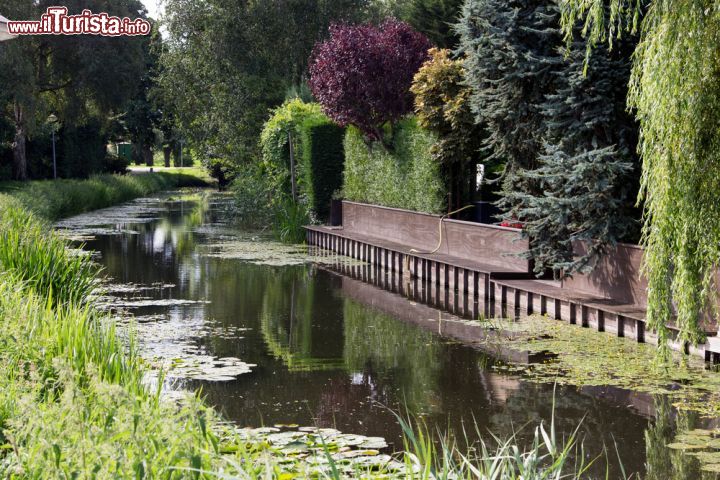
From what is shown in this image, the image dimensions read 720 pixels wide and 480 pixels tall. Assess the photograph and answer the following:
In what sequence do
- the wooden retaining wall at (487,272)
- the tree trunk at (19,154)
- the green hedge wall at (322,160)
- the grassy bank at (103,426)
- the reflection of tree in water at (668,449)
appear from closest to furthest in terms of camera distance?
the grassy bank at (103,426) < the reflection of tree in water at (668,449) < the wooden retaining wall at (487,272) < the green hedge wall at (322,160) < the tree trunk at (19,154)

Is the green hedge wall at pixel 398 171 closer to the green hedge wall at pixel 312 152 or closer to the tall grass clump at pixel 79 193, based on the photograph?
the green hedge wall at pixel 312 152

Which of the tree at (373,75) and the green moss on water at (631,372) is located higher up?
the tree at (373,75)

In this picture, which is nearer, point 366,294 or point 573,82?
point 573,82

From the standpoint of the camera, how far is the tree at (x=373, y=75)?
20.8 m

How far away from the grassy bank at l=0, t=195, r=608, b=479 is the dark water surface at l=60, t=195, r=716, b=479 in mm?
474

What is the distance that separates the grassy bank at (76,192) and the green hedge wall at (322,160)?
672 cm

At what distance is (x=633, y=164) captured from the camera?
11469mm

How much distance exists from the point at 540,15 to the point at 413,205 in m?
7.00

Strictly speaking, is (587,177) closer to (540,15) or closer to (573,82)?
(573,82)

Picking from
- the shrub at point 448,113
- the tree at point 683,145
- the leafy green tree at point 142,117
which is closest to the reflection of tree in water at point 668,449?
the tree at point 683,145

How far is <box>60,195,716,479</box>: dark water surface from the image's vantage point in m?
7.47

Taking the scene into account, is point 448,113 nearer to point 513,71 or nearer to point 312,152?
point 513,71

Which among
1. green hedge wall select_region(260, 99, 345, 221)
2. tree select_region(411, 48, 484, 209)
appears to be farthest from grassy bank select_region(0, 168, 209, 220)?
tree select_region(411, 48, 484, 209)

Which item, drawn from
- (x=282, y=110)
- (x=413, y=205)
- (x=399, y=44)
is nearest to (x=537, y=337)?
(x=413, y=205)
